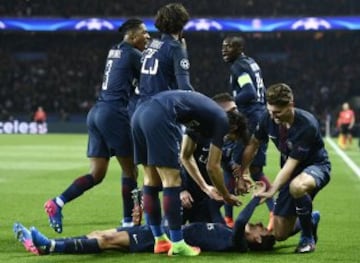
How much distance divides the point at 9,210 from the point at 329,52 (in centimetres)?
3348

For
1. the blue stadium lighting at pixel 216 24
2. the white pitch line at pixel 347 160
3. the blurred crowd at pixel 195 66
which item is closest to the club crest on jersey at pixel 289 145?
the white pitch line at pixel 347 160

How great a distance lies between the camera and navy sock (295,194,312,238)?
21.6ft

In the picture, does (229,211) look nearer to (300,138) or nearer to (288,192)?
(288,192)

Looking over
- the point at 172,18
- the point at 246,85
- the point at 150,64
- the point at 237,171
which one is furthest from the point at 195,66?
the point at 172,18

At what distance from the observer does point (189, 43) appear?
42.8m

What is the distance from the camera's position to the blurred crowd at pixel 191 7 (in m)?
39.5

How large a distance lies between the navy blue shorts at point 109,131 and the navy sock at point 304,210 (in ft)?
7.32

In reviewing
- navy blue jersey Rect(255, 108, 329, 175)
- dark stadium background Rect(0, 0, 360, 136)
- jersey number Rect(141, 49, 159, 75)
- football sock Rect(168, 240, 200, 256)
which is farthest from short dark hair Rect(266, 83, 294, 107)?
dark stadium background Rect(0, 0, 360, 136)

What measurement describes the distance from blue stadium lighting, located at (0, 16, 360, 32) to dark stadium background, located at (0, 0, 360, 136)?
35.0 inches

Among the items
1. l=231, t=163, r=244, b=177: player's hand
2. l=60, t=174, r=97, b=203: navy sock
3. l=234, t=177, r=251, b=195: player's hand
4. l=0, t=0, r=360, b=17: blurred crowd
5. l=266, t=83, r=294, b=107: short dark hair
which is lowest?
l=60, t=174, r=97, b=203: navy sock

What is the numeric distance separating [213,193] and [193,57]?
35.7m

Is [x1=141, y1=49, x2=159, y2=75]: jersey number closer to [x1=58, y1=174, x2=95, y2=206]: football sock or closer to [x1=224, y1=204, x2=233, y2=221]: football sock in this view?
[x1=58, y1=174, x2=95, y2=206]: football sock

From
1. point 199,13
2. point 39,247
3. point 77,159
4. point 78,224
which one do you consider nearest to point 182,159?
point 39,247

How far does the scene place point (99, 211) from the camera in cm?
1012
